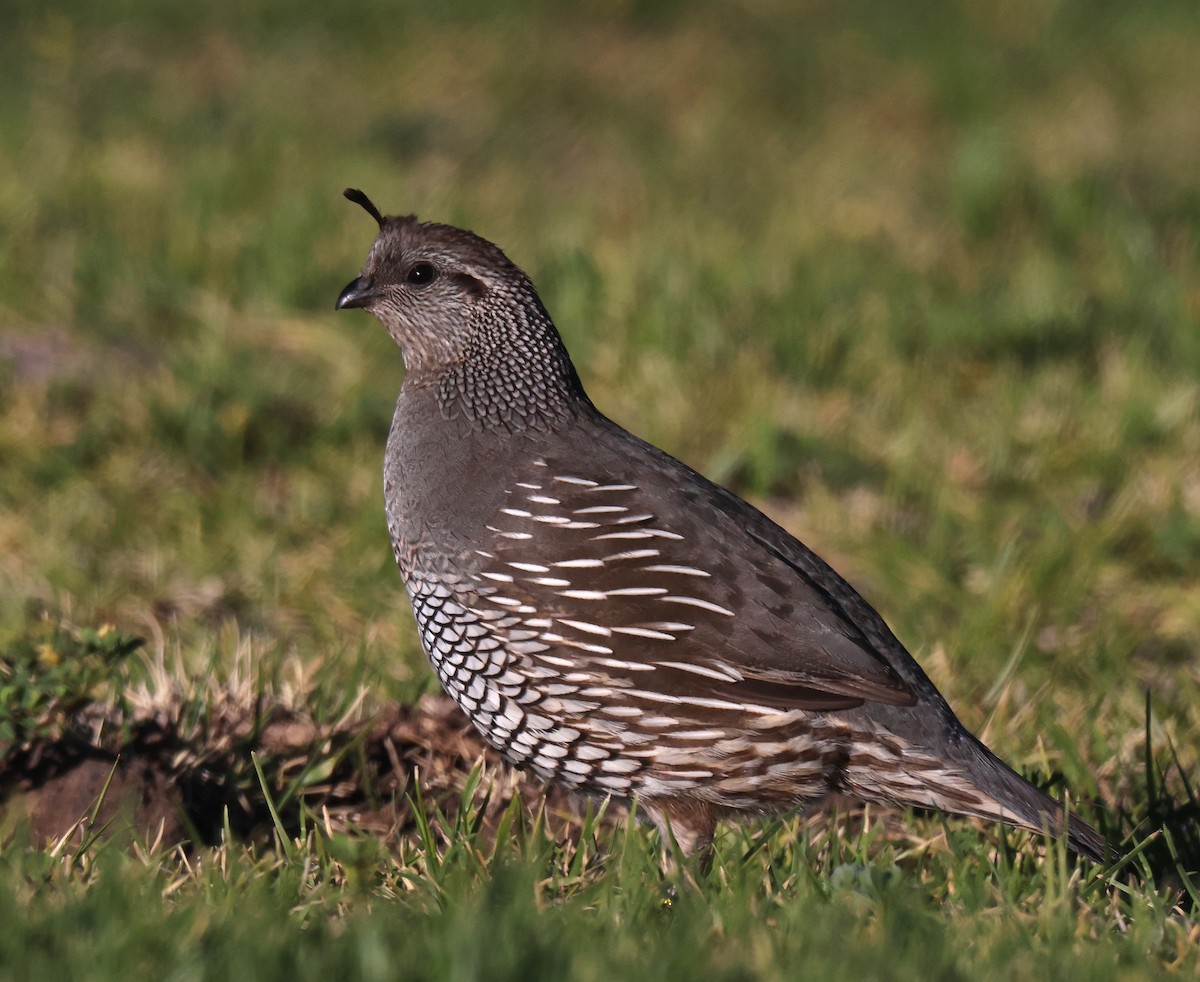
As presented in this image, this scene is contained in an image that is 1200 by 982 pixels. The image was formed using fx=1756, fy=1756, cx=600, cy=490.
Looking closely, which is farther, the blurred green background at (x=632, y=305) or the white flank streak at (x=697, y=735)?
the blurred green background at (x=632, y=305)

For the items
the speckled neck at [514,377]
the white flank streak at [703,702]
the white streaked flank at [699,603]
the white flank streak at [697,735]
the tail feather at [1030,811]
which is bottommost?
the tail feather at [1030,811]

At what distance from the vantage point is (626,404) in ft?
21.4

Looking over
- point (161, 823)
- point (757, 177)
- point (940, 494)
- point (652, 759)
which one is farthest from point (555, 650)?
point (757, 177)

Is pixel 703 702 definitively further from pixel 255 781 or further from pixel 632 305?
pixel 632 305

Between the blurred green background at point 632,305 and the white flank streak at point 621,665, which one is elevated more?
the blurred green background at point 632,305

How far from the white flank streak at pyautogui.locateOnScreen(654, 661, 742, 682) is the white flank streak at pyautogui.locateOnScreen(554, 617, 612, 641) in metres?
0.12

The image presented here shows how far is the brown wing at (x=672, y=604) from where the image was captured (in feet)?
11.8

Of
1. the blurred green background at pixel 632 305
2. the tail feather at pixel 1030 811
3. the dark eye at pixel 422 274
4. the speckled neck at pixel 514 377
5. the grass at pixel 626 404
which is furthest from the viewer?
the blurred green background at pixel 632 305

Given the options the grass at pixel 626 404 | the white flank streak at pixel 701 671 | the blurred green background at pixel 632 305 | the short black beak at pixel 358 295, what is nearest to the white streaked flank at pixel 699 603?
the white flank streak at pixel 701 671

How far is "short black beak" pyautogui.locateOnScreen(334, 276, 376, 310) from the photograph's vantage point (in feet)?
14.7

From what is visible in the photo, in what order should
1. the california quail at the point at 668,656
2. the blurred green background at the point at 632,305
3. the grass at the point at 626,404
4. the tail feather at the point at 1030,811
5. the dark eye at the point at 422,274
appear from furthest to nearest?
the blurred green background at the point at 632,305
the dark eye at the point at 422,274
the california quail at the point at 668,656
the tail feather at the point at 1030,811
the grass at the point at 626,404

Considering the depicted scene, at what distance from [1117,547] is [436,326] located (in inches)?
102

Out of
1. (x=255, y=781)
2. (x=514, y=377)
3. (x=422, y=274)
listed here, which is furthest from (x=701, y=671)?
(x=422, y=274)

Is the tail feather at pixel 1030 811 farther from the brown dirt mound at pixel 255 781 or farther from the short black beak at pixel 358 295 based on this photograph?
the short black beak at pixel 358 295
